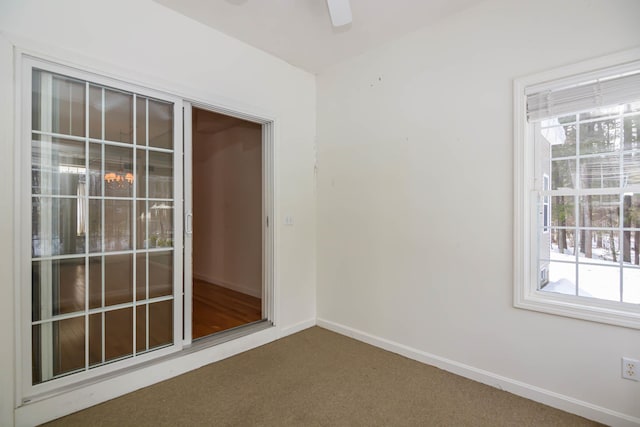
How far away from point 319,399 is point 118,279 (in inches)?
64.8

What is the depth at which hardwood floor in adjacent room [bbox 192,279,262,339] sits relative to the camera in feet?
10.7

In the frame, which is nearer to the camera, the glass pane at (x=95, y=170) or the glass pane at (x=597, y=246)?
the glass pane at (x=597, y=246)

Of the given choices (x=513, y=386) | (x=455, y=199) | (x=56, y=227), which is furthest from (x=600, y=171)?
(x=56, y=227)

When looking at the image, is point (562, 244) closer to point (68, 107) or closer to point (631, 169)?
point (631, 169)

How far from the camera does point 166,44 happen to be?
237 cm

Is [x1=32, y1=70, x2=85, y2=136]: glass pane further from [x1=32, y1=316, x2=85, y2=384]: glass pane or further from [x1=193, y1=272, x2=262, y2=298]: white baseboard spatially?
[x1=193, y1=272, x2=262, y2=298]: white baseboard

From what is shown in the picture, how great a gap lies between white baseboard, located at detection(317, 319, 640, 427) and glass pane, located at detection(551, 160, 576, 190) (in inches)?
54.3

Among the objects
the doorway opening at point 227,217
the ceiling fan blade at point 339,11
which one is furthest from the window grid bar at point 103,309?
the ceiling fan blade at point 339,11

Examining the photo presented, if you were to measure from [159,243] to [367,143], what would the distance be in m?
2.04

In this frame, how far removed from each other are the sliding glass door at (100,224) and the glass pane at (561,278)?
9.11ft

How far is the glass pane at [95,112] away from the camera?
6.84ft

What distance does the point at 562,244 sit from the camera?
2.14 metres

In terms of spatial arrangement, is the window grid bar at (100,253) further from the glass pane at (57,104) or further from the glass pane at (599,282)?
the glass pane at (599,282)

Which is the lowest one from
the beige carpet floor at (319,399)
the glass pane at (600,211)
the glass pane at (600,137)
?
the beige carpet floor at (319,399)
